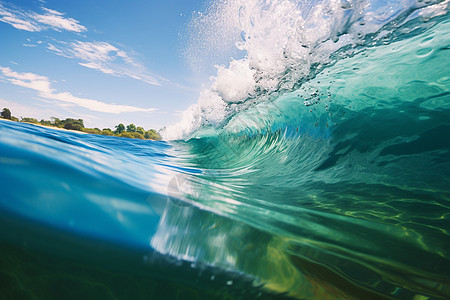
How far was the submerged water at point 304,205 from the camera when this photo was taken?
78 centimetres

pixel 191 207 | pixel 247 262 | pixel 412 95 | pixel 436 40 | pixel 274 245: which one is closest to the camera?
pixel 247 262

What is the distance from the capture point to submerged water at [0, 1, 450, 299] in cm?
78

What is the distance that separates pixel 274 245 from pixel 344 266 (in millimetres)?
306

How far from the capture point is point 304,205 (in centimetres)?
177

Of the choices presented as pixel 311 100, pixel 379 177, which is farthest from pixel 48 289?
pixel 311 100

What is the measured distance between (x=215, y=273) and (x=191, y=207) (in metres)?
0.36

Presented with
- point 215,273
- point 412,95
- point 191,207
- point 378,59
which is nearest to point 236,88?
point 378,59

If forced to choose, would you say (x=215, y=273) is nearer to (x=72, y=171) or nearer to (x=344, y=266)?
(x=344, y=266)

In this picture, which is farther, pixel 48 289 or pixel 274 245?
pixel 274 245

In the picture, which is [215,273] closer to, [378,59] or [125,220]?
[125,220]

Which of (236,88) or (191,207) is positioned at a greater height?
(236,88)

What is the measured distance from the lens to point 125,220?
0.93m

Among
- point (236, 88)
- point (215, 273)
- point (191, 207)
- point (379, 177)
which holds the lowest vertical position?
point (215, 273)

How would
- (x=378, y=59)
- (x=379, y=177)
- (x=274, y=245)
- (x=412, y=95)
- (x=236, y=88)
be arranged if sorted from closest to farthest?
(x=274, y=245)
(x=379, y=177)
(x=412, y=95)
(x=378, y=59)
(x=236, y=88)
